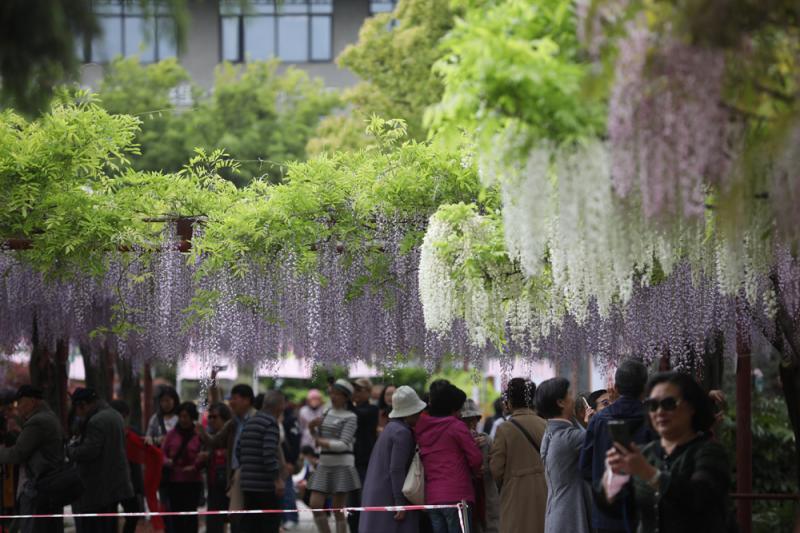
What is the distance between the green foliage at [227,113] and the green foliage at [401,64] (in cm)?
833

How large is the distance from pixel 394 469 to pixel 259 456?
93.9 inches

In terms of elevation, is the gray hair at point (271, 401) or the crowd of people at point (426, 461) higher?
the gray hair at point (271, 401)

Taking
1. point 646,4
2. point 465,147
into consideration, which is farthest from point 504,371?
point 646,4

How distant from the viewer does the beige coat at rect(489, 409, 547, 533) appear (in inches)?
372

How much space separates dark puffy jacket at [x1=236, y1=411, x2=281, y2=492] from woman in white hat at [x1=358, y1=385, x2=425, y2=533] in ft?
6.32

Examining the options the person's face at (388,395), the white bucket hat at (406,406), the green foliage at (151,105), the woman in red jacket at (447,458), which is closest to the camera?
the woman in red jacket at (447,458)

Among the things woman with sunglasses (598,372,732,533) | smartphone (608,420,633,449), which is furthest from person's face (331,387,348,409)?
smartphone (608,420,633,449)

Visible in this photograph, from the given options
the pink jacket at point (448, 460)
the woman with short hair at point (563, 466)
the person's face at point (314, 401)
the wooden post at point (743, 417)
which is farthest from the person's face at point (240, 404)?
the person's face at point (314, 401)

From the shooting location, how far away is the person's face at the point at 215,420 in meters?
13.7

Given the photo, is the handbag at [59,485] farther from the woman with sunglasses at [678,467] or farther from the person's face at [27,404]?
the woman with sunglasses at [678,467]

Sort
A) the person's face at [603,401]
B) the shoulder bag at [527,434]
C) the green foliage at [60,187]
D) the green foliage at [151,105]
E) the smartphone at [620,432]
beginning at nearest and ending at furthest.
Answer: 1. the smartphone at [620,432]
2. the person's face at [603,401]
3. the shoulder bag at [527,434]
4. the green foliage at [60,187]
5. the green foliage at [151,105]

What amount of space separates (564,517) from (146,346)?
910cm

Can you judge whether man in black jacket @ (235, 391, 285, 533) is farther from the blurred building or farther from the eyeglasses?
the blurred building

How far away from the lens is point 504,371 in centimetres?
1252
